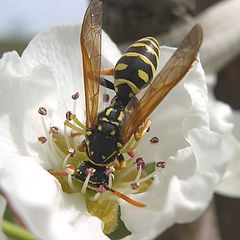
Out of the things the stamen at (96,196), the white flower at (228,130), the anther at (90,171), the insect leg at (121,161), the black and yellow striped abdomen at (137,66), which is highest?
the black and yellow striped abdomen at (137,66)

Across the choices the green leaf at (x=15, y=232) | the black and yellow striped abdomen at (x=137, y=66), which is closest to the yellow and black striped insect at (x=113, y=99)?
the black and yellow striped abdomen at (x=137, y=66)

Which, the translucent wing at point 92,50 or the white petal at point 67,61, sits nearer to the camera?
the translucent wing at point 92,50

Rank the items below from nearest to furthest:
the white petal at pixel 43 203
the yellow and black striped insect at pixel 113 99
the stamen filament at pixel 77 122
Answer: the white petal at pixel 43 203, the yellow and black striped insect at pixel 113 99, the stamen filament at pixel 77 122

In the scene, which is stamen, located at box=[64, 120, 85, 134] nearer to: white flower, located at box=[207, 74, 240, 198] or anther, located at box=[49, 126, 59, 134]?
anther, located at box=[49, 126, 59, 134]

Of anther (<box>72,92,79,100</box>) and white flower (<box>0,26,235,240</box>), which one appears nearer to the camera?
white flower (<box>0,26,235,240</box>)

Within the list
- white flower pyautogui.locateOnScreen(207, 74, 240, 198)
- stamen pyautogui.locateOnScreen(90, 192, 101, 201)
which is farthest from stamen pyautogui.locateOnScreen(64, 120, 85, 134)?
white flower pyautogui.locateOnScreen(207, 74, 240, 198)

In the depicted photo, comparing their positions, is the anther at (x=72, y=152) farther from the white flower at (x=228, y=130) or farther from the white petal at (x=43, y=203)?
the white flower at (x=228, y=130)

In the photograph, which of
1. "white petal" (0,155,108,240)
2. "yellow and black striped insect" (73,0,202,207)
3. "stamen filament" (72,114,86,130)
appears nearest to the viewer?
"white petal" (0,155,108,240)

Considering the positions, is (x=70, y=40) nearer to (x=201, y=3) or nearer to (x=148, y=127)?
(x=148, y=127)
